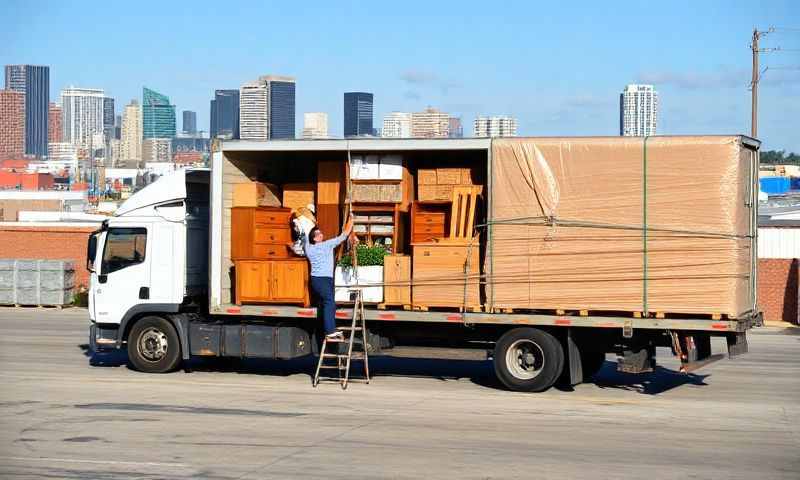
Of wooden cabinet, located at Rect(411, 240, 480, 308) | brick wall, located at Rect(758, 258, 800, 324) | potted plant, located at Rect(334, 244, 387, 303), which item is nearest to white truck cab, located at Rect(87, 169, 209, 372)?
potted plant, located at Rect(334, 244, 387, 303)

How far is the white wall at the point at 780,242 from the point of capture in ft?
108

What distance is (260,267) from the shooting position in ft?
57.7

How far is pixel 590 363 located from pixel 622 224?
324cm

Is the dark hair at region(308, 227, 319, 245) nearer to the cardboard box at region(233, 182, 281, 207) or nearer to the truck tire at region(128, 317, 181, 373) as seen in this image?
the cardboard box at region(233, 182, 281, 207)

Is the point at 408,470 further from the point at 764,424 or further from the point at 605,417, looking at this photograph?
the point at 764,424

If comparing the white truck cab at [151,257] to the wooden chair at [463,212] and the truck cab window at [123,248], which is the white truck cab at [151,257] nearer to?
the truck cab window at [123,248]

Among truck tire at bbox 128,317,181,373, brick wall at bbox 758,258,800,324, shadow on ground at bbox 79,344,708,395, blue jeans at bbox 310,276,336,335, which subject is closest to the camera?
blue jeans at bbox 310,276,336,335

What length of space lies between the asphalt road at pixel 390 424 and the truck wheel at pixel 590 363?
0.98 feet

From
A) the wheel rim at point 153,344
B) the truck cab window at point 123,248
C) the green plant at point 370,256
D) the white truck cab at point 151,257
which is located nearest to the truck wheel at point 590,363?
the green plant at point 370,256

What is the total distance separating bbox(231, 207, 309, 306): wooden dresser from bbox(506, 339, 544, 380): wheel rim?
11.0 ft

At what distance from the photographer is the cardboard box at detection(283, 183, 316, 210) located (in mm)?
18547

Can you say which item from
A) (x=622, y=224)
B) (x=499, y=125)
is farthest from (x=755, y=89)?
(x=499, y=125)

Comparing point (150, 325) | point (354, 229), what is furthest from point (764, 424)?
point (150, 325)

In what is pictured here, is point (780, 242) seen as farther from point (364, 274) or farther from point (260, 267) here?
point (260, 267)
